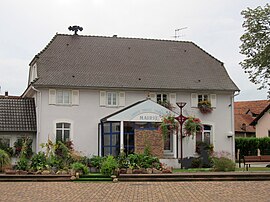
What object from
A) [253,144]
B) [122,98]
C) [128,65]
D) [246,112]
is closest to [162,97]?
[122,98]

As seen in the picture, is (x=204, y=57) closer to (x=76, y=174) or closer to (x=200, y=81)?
(x=200, y=81)

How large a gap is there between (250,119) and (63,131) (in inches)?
1156

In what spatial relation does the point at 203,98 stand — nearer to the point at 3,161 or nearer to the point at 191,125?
the point at 191,125

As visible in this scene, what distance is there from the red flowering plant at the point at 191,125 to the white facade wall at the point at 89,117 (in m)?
2.14

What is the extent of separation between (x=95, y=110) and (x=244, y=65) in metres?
10.9

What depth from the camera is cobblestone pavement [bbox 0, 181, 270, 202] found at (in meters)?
15.7

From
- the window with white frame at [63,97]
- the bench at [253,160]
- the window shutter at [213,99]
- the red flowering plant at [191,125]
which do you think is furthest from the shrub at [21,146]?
the bench at [253,160]

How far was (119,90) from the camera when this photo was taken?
36.2 m

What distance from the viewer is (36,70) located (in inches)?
1416

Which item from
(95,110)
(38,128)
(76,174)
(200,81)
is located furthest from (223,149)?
(76,174)

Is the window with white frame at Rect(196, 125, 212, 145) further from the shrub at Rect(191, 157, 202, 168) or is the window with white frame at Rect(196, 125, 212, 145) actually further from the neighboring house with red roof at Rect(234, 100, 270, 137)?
A: the neighboring house with red roof at Rect(234, 100, 270, 137)

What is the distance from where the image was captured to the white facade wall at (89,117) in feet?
114

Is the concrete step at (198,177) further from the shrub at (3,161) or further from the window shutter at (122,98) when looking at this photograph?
the window shutter at (122,98)

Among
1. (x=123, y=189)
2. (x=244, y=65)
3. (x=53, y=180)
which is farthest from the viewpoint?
(x=244, y=65)
